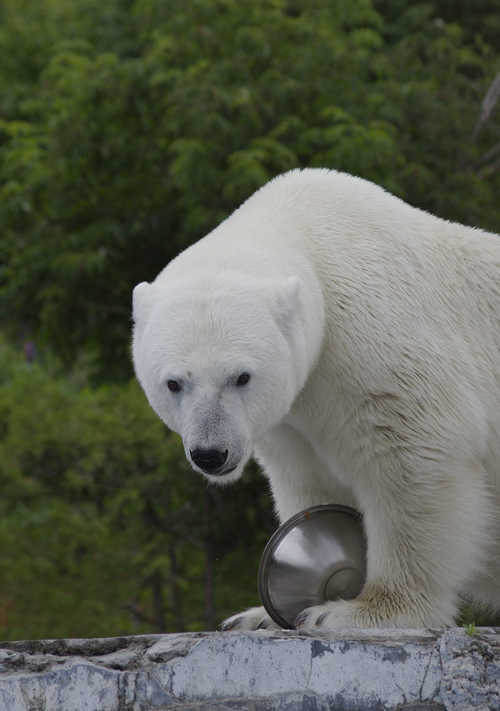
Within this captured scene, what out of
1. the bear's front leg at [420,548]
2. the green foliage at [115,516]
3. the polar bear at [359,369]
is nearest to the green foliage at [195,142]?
the green foliage at [115,516]

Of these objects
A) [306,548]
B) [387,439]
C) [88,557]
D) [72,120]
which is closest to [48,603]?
[88,557]

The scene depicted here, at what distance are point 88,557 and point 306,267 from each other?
514 cm

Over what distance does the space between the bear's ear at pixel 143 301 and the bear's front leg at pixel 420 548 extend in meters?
0.97

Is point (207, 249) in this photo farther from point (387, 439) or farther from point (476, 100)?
point (476, 100)

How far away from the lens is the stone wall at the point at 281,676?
87.0 inches

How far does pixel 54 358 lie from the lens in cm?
741

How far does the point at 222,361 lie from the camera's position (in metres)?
2.68

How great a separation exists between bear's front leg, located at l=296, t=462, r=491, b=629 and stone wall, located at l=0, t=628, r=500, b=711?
0.63m

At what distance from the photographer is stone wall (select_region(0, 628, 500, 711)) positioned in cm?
221

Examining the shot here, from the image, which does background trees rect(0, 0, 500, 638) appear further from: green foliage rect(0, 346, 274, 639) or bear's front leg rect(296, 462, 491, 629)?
bear's front leg rect(296, 462, 491, 629)

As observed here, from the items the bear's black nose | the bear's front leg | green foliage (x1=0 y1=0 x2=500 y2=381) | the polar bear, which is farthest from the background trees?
the bear's black nose

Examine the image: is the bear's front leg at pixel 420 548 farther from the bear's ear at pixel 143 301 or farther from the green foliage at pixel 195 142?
the green foliage at pixel 195 142

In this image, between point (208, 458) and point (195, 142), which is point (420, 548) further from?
point (195, 142)

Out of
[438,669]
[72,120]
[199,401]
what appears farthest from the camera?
[72,120]
